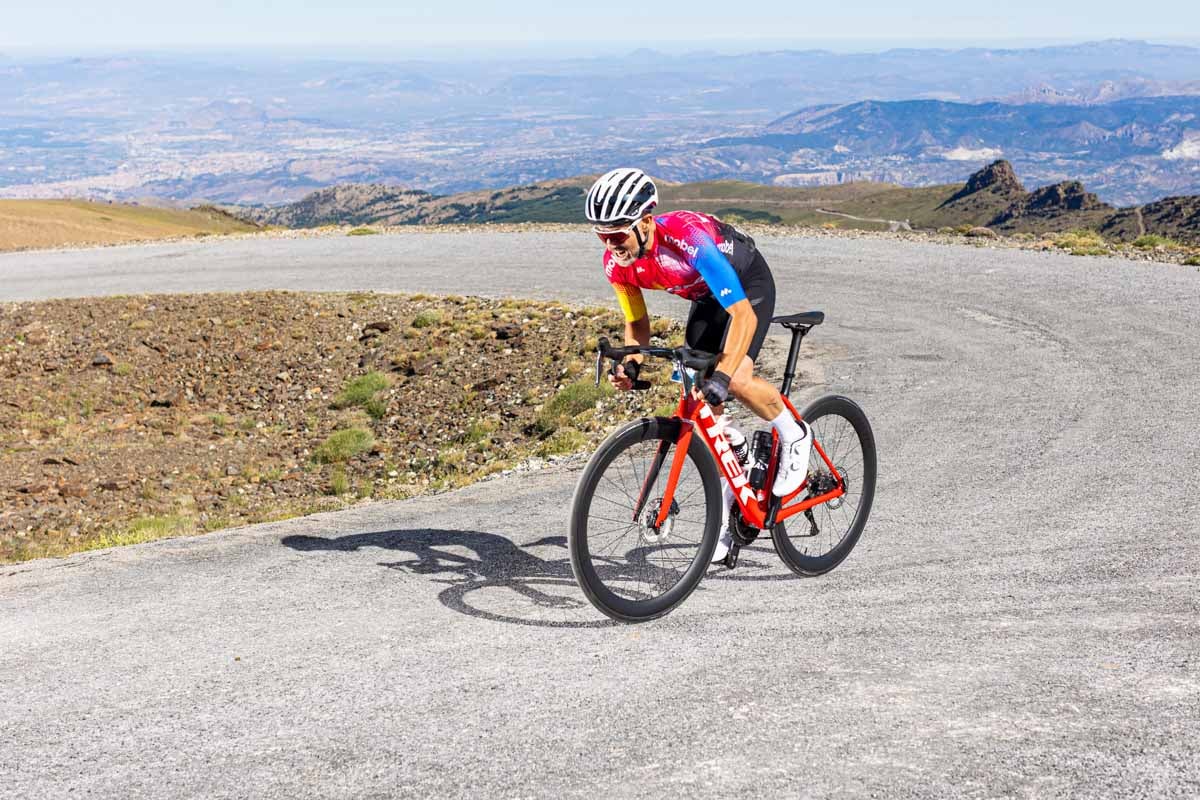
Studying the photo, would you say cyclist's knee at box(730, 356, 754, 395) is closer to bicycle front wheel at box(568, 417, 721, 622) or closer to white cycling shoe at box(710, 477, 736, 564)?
bicycle front wheel at box(568, 417, 721, 622)

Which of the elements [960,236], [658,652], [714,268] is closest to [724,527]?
[658,652]

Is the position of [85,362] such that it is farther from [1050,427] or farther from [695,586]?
[1050,427]

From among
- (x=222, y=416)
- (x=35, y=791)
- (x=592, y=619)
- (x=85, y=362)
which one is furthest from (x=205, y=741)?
(x=85, y=362)

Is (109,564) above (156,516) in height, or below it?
above

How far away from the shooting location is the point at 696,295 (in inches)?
243

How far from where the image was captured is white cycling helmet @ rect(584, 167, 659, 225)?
538 centimetres

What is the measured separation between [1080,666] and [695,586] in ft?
7.57

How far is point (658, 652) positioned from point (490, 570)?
2.10 meters

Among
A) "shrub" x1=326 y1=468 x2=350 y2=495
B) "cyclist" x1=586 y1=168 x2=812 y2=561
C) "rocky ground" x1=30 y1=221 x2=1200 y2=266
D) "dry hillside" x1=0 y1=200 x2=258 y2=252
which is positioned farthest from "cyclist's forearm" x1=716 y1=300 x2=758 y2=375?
"dry hillside" x1=0 y1=200 x2=258 y2=252

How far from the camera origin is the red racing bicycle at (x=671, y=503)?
218 inches

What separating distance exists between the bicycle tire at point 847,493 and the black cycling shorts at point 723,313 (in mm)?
878

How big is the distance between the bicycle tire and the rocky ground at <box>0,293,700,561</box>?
16.0ft

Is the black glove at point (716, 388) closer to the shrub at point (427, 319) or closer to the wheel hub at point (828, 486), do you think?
the wheel hub at point (828, 486)

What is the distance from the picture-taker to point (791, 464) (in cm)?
627
